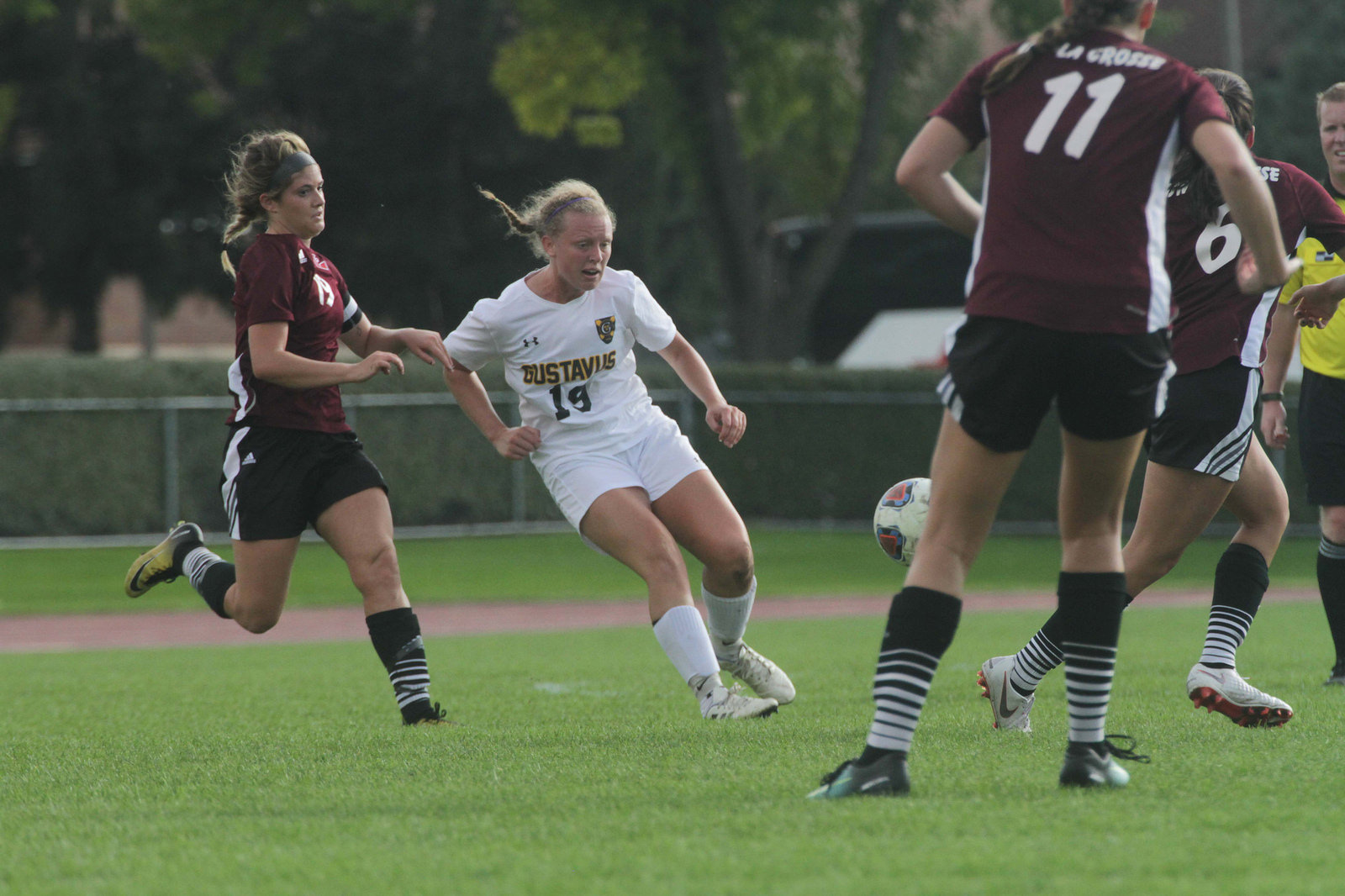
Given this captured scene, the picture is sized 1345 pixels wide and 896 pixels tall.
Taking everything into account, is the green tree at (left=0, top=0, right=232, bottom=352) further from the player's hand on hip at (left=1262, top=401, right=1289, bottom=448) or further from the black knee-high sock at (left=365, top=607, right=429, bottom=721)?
the player's hand on hip at (left=1262, top=401, right=1289, bottom=448)

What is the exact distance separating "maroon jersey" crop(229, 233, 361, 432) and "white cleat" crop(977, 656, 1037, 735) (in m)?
2.61

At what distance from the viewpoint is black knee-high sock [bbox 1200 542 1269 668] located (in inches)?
227

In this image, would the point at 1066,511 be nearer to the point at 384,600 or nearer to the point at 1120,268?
the point at 1120,268

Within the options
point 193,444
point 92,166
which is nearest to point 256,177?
point 193,444

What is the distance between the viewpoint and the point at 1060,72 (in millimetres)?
3887

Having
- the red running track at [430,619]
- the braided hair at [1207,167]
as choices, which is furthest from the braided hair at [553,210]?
the red running track at [430,619]

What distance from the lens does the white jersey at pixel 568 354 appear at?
19.9ft

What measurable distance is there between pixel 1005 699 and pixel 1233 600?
1.10 meters

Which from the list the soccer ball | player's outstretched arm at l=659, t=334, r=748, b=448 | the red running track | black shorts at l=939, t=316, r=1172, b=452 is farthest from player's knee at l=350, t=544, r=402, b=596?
the red running track

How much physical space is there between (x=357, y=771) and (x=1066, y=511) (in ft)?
7.53

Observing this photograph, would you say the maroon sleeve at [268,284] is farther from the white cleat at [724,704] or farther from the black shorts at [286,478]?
the white cleat at [724,704]

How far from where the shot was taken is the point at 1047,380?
3898mm

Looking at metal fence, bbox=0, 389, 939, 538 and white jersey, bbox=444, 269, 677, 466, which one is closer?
white jersey, bbox=444, 269, 677, 466

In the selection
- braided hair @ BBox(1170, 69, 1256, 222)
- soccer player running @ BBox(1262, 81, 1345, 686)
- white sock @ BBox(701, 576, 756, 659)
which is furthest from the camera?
soccer player running @ BBox(1262, 81, 1345, 686)
